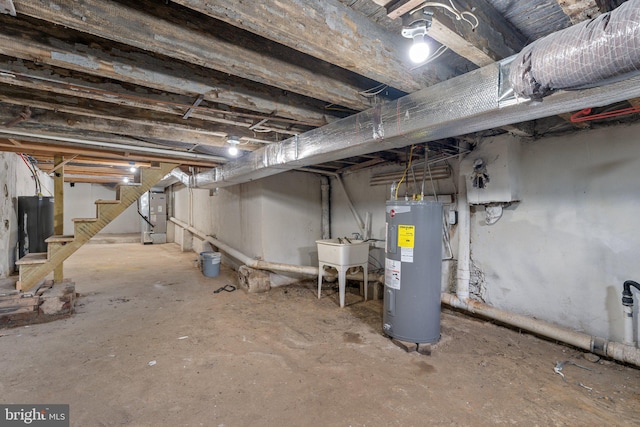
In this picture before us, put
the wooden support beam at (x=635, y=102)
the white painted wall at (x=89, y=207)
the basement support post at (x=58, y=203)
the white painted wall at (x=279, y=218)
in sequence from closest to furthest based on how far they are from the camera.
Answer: the wooden support beam at (x=635, y=102) → the basement support post at (x=58, y=203) → the white painted wall at (x=279, y=218) → the white painted wall at (x=89, y=207)

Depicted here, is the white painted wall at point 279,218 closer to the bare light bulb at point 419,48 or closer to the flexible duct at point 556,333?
the flexible duct at point 556,333

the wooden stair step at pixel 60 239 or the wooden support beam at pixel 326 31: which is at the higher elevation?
the wooden support beam at pixel 326 31

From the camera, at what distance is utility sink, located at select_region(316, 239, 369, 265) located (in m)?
3.40

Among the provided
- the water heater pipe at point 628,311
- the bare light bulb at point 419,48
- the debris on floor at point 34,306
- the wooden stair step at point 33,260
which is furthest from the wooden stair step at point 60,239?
the water heater pipe at point 628,311

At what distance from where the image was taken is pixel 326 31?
1285mm

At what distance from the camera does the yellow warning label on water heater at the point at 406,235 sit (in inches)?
97.9

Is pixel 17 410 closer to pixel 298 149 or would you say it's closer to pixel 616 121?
pixel 298 149

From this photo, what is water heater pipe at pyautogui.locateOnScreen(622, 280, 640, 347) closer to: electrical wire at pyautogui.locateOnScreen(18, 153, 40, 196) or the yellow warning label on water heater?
the yellow warning label on water heater

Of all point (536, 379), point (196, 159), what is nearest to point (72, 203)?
point (196, 159)

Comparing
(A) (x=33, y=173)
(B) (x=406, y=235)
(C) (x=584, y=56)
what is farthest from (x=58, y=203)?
(C) (x=584, y=56)

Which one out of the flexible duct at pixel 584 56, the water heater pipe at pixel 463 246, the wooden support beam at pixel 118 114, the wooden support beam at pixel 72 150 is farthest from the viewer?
the wooden support beam at pixel 72 150

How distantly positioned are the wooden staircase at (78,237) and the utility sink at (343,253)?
8.29ft

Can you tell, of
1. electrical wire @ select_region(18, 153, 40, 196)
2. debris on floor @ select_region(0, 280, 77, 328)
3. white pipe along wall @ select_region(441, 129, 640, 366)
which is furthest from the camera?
electrical wire @ select_region(18, 153, 40, 196)

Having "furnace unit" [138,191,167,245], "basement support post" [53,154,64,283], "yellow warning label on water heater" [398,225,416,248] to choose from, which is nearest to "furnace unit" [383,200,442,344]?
"yellow warning label on water heater" [398,225,416,248]
